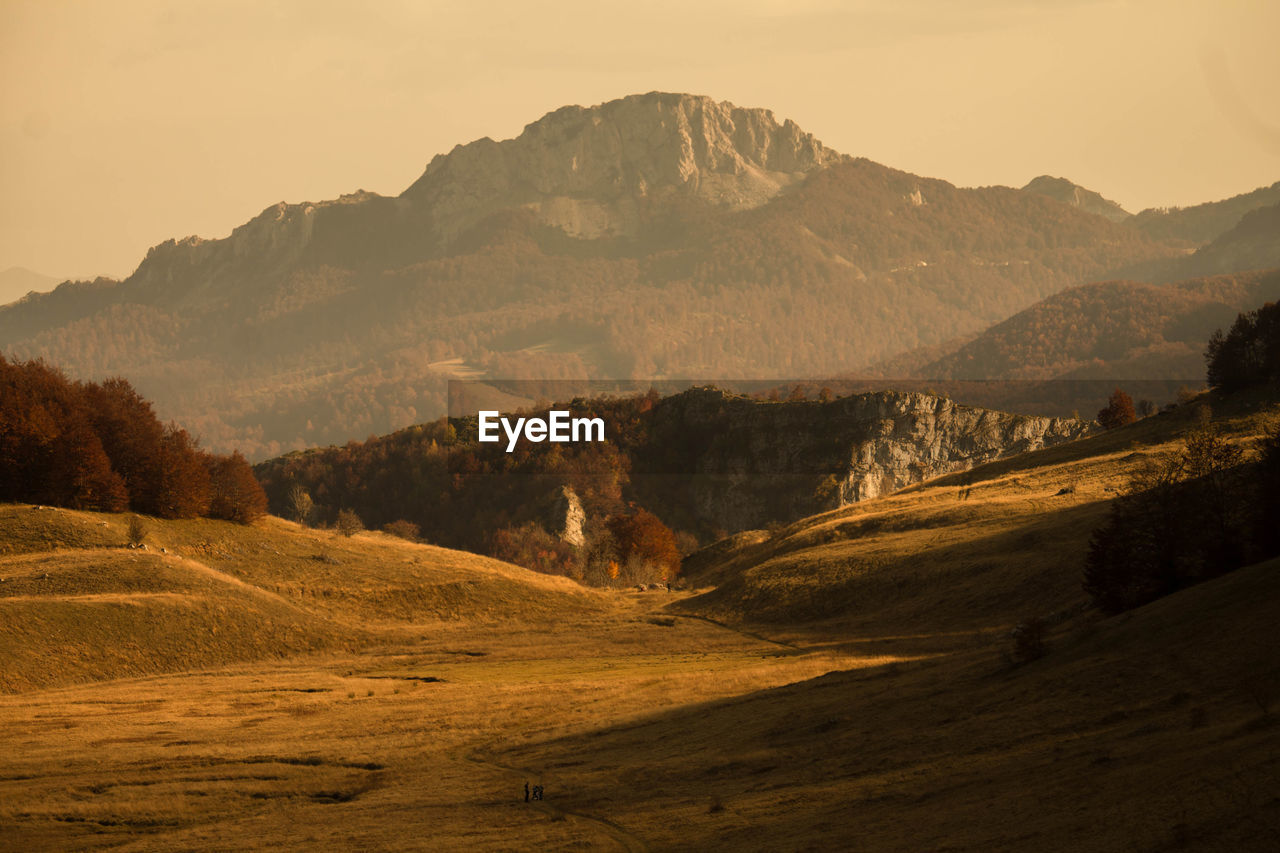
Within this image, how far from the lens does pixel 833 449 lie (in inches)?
A: 6895

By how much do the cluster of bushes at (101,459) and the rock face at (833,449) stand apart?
9121 cm

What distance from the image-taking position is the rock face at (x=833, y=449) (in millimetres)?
169875

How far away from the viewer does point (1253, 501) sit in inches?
1467

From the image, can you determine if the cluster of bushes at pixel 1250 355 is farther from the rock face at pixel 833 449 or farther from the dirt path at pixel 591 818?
the dirt path at pixel 591 818

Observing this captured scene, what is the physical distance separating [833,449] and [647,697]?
134292 millimetres

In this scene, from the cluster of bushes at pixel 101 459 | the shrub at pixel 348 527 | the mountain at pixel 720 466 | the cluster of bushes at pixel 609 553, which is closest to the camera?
the cluster of bushes at pixel 101 459

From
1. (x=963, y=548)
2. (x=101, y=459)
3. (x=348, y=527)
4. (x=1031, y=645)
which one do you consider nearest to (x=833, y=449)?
(x=348, y=527)

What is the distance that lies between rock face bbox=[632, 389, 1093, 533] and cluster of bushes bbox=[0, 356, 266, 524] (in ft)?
299

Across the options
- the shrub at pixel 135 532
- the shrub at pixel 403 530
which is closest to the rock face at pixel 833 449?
the shrub at pixel 403 530

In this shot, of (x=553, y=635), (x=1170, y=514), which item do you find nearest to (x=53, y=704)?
(x=553, y=635)

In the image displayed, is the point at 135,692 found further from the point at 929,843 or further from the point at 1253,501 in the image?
the point at 1253,501

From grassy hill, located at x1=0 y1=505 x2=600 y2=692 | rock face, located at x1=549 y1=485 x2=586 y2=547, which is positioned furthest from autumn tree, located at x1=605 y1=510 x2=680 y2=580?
rock face, located at x1=549 y1=485 x2=586 y2=547

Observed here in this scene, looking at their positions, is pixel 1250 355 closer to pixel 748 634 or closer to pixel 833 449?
pixel 748 634

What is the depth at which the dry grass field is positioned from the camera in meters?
22.7
